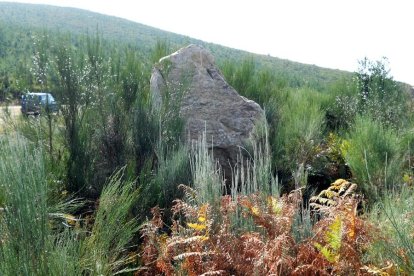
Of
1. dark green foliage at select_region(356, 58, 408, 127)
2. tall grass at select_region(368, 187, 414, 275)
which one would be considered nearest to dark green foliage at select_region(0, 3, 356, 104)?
dark green foliage at select_region(356, 58, 408, 127)

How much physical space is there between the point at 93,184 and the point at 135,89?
1625 mm

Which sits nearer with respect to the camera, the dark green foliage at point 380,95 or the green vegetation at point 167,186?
the green vegetation at point 167,186

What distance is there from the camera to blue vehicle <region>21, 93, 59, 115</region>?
5.29 m

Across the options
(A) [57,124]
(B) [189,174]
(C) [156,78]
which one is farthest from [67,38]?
(B) [189,174]

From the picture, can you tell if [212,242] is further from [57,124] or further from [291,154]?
[291,154]

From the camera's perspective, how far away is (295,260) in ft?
11.4

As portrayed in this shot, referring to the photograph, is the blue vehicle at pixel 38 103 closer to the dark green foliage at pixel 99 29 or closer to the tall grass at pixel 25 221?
the tall grass at pixel 25 221

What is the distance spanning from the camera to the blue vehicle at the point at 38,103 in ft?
17.4

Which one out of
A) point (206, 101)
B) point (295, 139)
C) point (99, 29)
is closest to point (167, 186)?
point (206, 101)

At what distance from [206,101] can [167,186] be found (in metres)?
2.68

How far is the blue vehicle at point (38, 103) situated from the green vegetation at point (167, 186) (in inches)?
3.5

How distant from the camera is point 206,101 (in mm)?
7250

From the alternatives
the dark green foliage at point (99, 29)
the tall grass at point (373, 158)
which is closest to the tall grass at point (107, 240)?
the tall grass at point (373, 158)

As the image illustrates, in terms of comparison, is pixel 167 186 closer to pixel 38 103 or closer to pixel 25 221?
pixel 38 103
